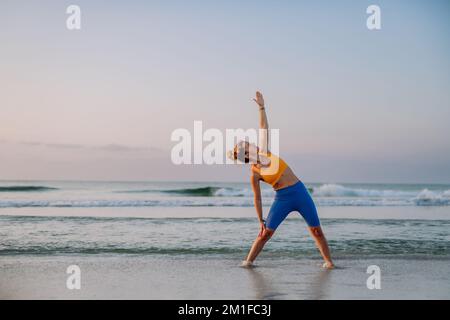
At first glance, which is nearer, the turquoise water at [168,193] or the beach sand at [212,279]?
the beach sand at [212,279]

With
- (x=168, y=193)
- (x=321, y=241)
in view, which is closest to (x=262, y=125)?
(x=321, y=241)

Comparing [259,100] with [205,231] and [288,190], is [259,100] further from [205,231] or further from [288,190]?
[205,231]

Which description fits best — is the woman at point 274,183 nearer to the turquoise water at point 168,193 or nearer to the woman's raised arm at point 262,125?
the woman's raised arm at point 262,125

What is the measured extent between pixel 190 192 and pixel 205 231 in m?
21.8

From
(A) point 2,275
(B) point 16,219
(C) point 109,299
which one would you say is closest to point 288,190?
(C) point 109,299

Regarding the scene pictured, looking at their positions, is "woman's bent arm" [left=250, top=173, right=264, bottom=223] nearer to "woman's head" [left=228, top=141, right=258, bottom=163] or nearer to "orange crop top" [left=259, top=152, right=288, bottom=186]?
"orange crop top" [left=259, top=152, right=288, bottom=186]

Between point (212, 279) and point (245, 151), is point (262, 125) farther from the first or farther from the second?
point (212, 279)

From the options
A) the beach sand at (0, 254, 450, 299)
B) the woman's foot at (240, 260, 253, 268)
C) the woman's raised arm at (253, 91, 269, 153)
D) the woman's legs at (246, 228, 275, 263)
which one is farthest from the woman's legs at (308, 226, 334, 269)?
the woman's raised arm at (253, 91, 269, 153)

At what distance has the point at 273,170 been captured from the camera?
6055mm

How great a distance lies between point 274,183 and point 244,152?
57 cm

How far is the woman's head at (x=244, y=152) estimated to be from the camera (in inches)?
231

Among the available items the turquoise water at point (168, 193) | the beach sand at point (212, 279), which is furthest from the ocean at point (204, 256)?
the turquoise water at point (168, 193)

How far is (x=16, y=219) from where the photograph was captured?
35.9 ft

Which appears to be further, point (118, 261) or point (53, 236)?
point (53, 236)
